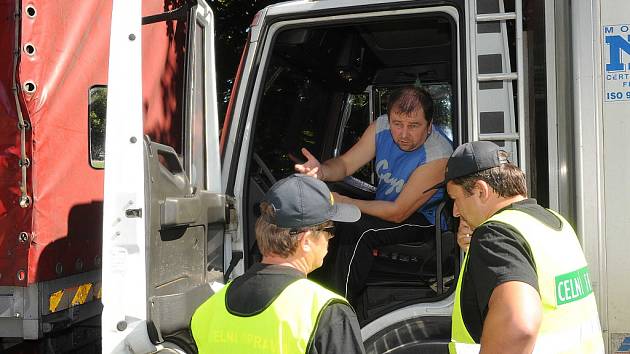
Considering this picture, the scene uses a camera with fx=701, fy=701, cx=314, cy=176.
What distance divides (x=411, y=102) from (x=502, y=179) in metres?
1.38

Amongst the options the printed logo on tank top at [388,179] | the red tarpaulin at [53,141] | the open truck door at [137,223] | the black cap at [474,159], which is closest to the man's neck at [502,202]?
the black cap at [474,159]

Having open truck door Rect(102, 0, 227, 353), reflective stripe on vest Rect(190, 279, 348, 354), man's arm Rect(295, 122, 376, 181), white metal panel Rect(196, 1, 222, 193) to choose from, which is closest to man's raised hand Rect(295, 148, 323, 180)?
man's arm Rect(295, 122, 376, 181)

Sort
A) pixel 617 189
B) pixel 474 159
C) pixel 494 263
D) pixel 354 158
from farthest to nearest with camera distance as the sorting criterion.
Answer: pixel 354 158 → pixel 617 189 → pixel 474 159 → pixel 494 263

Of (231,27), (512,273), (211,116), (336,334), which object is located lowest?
(336,334)

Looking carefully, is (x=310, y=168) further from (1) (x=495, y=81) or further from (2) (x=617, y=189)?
(2) (x=617, y=189)

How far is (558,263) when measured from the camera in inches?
77.3

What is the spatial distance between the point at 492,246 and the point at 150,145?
1.19 metres

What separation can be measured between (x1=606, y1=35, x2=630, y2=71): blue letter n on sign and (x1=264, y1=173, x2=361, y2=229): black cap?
3.86ft

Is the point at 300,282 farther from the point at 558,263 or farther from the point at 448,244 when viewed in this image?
the point at 448,244

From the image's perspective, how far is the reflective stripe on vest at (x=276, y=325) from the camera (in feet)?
5.77

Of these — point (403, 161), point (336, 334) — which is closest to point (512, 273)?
point (336, 334)

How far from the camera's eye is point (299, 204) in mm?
1987

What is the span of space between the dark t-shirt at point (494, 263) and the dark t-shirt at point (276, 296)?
0.37 m

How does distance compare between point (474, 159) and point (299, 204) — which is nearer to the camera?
point (299, 204)
